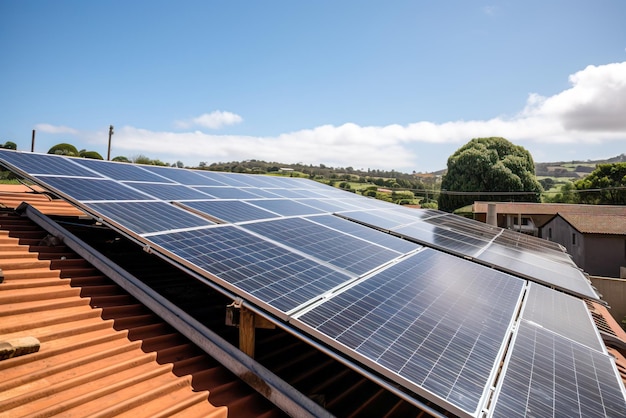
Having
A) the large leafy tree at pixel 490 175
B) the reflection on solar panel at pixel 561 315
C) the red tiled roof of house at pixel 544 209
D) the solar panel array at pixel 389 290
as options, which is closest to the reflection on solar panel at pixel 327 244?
the solar panel array at pixel 389 290

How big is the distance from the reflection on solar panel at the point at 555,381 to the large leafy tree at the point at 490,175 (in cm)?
5198

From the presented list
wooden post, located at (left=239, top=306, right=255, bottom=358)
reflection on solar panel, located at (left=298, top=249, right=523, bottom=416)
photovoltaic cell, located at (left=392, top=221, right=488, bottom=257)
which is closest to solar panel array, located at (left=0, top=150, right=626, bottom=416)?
reflection on solar panel, located at (left=298, top=249, right=523, bottom=416)

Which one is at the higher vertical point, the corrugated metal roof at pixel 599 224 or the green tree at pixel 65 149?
the green tree at pixel 65 149

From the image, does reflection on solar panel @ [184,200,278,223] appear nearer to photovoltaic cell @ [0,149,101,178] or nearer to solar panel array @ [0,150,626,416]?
solar panel array @ [0,150,626,416]

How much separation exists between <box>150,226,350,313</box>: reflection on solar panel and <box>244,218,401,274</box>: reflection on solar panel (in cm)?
52

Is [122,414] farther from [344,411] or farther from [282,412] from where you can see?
[344,411]

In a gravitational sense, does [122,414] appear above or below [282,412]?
above

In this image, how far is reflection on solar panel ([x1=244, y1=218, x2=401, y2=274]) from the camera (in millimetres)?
6586

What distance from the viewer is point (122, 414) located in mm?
3939

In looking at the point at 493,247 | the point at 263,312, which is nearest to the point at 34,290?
the point at 263,312

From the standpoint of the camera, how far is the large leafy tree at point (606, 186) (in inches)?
1984

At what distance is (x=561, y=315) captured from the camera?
6.62 meters

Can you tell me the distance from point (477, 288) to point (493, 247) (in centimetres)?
591

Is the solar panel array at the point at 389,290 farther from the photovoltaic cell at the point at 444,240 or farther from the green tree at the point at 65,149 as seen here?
the green tree at the point at 65,149
